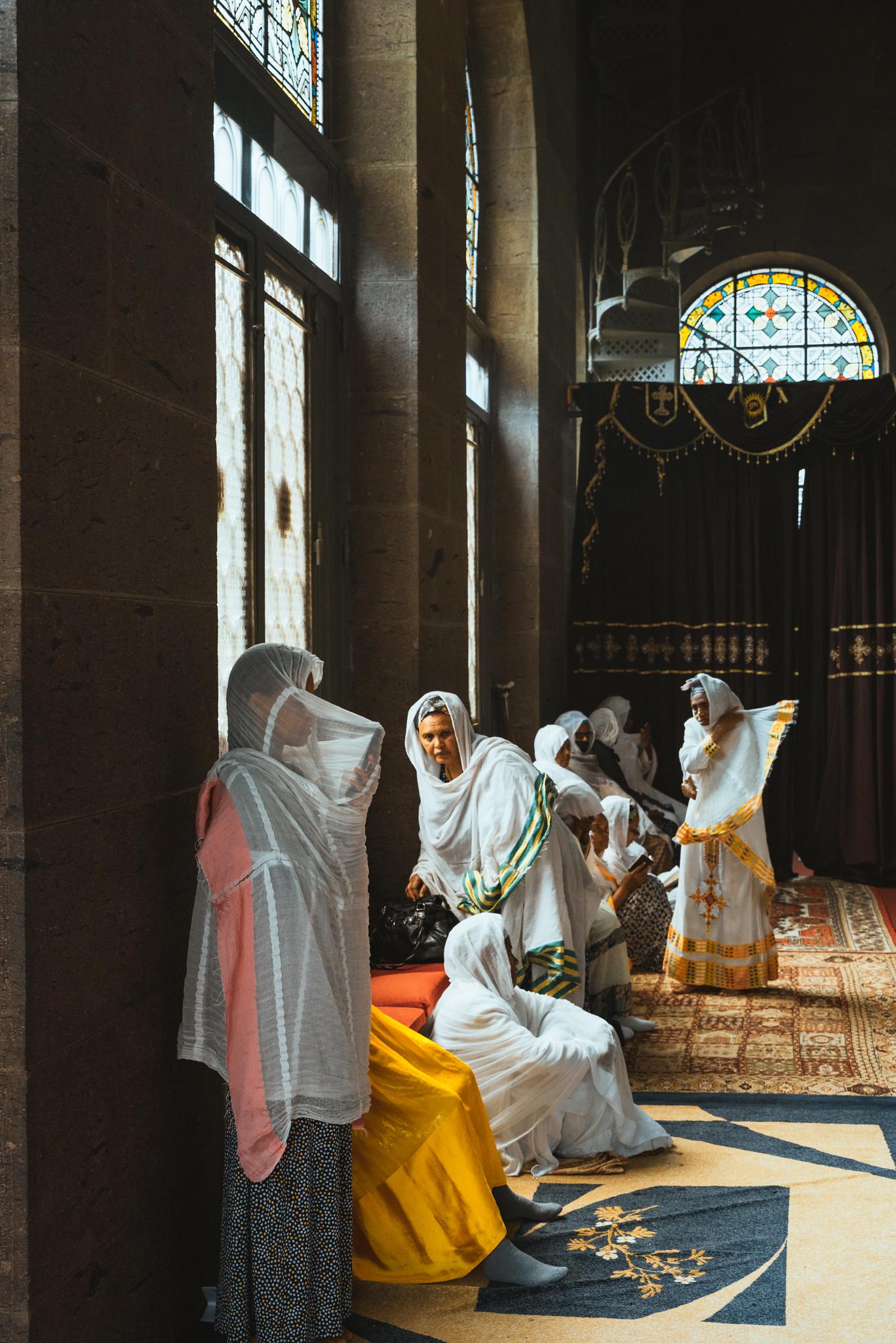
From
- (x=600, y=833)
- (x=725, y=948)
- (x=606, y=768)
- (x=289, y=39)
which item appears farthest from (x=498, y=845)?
(x=606, y=768)

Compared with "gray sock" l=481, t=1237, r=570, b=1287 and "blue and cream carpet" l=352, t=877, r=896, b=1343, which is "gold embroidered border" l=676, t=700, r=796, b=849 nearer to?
"blue and cream carpet" l=352, t=877, r=896, b=1343

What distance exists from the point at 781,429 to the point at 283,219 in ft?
17.2

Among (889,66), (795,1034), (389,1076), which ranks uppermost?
(889,66)

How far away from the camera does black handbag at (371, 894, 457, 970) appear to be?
473 centimetres

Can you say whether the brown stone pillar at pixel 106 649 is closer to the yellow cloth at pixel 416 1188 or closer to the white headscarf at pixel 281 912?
the white headscarf at pixel 281 912

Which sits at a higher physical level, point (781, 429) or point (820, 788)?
point (781, 429)

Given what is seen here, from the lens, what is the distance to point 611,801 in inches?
252

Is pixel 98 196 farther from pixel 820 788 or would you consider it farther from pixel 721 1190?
pixel 820 788

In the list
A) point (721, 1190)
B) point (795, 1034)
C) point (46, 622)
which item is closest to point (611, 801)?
point (795, 1034)

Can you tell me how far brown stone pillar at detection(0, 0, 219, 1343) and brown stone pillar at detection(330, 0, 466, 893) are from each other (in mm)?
2269

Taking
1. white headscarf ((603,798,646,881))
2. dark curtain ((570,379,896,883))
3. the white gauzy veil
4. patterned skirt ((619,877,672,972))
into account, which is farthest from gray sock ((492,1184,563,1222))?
dark curtain ((570,379,896,883))

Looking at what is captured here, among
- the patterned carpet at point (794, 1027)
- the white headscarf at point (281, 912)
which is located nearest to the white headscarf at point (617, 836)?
the patterned carpet at point (794, 1027)

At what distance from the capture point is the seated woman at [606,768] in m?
7.13

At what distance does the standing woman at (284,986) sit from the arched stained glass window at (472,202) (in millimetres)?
5324
